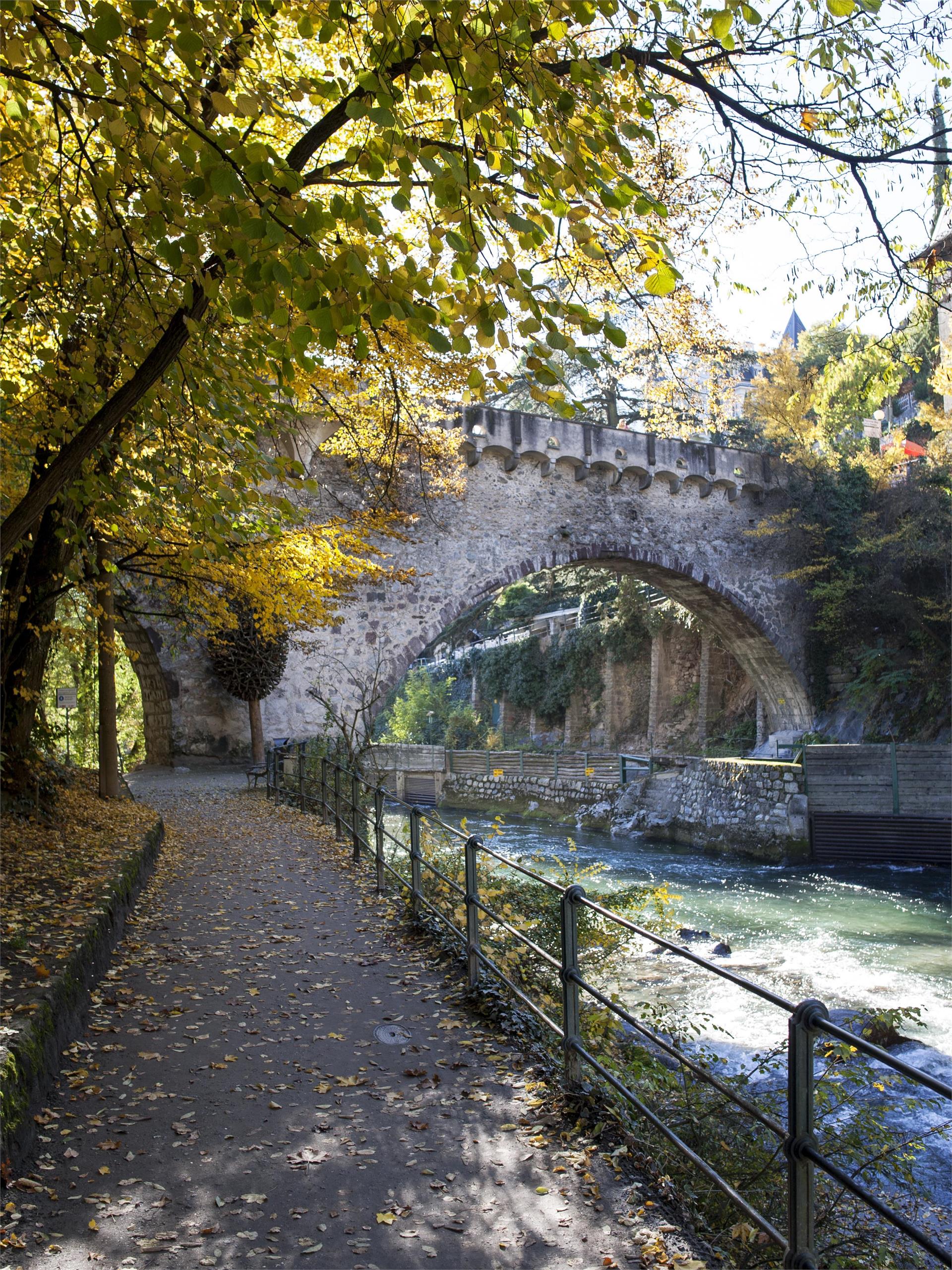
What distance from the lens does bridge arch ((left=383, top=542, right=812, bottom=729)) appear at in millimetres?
15359

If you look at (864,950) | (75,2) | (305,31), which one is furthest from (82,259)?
(864,950)

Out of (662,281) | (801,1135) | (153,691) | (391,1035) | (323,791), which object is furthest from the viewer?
(153,691)

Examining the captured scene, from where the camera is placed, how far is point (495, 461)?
1584 centimetres

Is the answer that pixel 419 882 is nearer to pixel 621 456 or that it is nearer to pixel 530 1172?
pixel 530 1172

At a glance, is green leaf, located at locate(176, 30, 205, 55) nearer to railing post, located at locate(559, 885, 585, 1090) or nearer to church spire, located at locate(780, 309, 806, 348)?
railing post, located at locate(559, 885, 585, 1090)

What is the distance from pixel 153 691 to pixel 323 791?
22.5 feet

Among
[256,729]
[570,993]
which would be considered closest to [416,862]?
[570,993]

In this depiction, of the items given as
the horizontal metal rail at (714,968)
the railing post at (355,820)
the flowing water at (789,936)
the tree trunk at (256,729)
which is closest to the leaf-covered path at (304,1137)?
the horizontal metal rail at (714,968)

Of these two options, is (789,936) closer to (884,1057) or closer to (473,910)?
(473,910)

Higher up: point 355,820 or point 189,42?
point 189,42

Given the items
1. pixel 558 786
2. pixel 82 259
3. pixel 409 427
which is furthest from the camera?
pixel 558 786

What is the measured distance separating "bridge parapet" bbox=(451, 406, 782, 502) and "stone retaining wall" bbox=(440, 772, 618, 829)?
5.64 m

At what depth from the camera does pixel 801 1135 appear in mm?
1865

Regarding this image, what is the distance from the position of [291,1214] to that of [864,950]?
22.3ft
